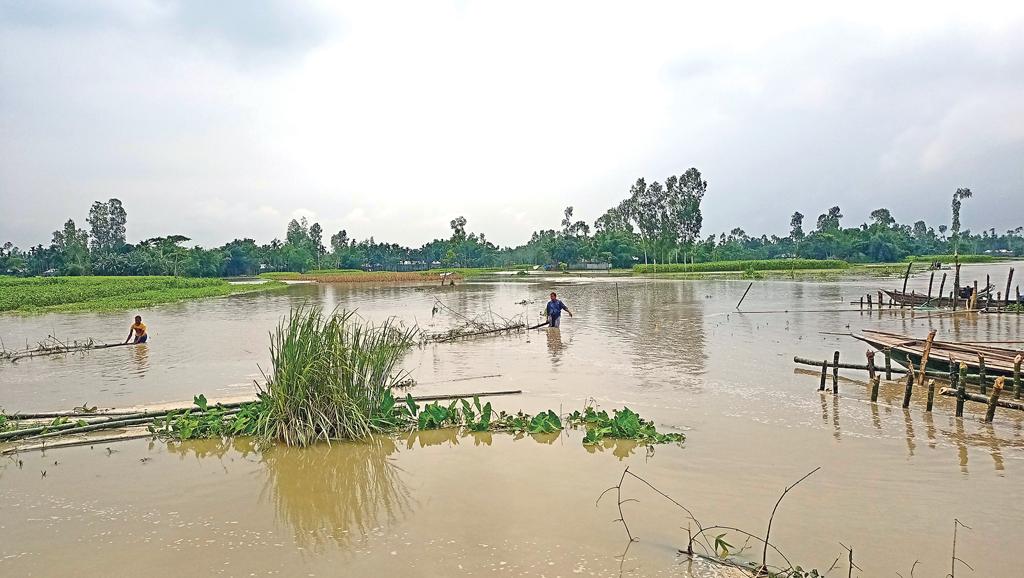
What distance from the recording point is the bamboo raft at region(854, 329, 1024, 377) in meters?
10.6

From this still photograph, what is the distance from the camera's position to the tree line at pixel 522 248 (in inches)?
3036

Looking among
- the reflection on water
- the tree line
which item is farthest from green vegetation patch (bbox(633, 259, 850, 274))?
the reflection on water

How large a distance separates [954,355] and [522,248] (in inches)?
4760

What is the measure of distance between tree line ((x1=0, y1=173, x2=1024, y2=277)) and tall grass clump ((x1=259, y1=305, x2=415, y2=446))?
72050 millimetres

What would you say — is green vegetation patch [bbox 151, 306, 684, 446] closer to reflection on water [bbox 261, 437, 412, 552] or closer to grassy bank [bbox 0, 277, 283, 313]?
reflection on water [bbox 261, 437, 412, 552]

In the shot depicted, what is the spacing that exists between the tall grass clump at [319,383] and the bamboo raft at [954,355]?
9.14 m

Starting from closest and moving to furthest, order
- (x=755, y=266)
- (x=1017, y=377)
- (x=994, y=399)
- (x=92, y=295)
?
1. (x=994, y=399)
2. (x=1017, y=377)
3. (x=92, y=295)
4. (x=755, y=266)

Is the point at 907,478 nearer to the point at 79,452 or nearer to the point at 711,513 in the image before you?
the point at 711,513

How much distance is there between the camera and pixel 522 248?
13212 cm

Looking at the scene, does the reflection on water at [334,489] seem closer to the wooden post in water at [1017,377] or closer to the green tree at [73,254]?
the wooden post in water at [1017,377]

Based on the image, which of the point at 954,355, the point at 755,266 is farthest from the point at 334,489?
the point at 755,266

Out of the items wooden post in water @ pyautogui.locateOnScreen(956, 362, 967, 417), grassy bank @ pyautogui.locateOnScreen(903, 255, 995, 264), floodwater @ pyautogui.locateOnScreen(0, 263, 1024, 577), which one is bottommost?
floodwater @ pyautogui.locateOnScreen(0, 263, 1024, 577)

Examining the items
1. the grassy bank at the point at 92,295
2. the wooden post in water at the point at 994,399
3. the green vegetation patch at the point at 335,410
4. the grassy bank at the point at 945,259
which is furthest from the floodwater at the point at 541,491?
the grassy bank at the point at 945,259

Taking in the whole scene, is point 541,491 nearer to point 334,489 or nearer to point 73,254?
point 334,489
